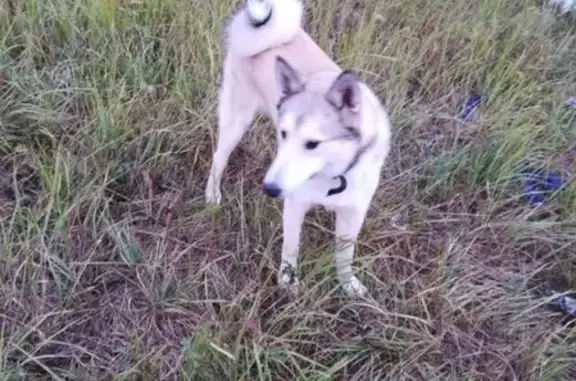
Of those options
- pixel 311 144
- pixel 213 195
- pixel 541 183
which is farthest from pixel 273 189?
pixel 541 183

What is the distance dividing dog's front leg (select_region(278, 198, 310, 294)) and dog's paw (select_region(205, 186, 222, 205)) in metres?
0.34

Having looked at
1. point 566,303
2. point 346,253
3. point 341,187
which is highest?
point 341,187

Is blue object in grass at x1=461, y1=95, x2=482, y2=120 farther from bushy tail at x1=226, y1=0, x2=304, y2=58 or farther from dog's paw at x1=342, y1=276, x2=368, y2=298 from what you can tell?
dog's paw at x1=342, y1=276, x2=368, y2=298

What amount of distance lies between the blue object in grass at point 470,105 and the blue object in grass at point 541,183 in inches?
14.4

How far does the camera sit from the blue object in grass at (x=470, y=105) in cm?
281

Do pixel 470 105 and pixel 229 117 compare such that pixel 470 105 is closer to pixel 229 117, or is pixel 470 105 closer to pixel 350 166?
pixel 229 117

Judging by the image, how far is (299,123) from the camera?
1.75 metres

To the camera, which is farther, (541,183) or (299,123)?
(541,183)

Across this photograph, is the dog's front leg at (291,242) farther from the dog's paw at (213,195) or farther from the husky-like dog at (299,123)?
the dog's paw at (213,195)

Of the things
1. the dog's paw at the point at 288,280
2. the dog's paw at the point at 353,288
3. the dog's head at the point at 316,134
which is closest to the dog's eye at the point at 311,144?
the dog's head at the point at 316,134

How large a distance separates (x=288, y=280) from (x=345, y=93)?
0.59m

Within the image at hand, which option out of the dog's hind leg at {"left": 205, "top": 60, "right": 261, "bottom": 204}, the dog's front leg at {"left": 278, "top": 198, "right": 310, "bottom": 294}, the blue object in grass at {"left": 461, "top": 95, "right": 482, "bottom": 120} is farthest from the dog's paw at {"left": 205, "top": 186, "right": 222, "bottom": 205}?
the blue object in grass at {"left": 461, "top": 95, "right": 482, "bottom": 120}

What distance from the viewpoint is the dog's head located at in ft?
5.61

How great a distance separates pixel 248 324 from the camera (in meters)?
1.83
